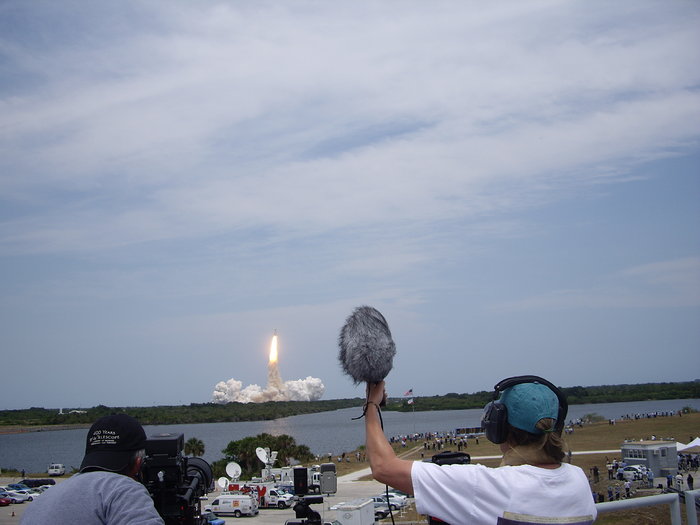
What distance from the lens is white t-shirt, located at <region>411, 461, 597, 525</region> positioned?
220 cm

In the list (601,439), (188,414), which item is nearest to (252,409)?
(188,414)

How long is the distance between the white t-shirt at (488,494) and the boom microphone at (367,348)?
361mm

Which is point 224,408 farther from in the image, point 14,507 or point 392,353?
point 392,353

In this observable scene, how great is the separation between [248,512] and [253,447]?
23.9 meters

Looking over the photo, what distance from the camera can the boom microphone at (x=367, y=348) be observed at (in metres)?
2.43

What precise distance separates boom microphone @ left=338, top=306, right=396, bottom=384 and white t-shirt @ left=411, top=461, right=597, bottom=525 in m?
0.36

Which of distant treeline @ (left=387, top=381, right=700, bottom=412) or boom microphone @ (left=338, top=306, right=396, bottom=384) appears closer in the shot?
boom microphone @ (left=338, top=306, right=396, bottom=384)

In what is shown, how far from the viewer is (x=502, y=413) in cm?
244

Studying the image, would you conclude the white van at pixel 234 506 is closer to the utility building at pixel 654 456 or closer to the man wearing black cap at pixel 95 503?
the utility building at pixel 654 456

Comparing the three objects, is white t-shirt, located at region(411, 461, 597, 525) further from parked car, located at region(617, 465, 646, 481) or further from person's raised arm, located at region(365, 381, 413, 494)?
parked car, located at region(617, 465, 646, 481)

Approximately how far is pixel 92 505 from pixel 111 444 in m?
0.33

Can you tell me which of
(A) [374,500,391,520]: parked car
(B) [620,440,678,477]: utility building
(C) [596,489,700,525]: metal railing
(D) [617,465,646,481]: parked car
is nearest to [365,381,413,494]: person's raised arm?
(C) [596,489,700,525]: metal railing

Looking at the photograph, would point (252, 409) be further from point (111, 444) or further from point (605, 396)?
point (111, 444)

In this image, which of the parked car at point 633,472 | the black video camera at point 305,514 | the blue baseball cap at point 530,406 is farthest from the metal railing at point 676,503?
the parked car at point 633,472
